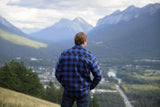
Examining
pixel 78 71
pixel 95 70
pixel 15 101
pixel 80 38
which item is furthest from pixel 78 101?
pixel 15 101

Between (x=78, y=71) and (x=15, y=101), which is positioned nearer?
(x=78, y=71)

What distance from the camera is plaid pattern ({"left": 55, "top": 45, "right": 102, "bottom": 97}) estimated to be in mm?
Result: 4035

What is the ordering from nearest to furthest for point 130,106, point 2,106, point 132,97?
point 2,106
point 130,106
point 132,97

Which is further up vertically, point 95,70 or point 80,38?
point 80,38

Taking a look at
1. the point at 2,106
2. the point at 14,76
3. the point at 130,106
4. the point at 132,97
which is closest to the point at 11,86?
the point at 14,76

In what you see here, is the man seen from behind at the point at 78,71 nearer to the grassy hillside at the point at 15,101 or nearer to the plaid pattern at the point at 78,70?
the plaid pattern at the point at 78,70

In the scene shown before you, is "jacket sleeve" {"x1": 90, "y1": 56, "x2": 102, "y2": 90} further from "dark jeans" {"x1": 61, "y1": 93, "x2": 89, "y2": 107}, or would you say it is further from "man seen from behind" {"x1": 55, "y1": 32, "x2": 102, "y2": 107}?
"dark jeans" {"x1": 61, "y1": 93, "x2": 89, "y2": 107}

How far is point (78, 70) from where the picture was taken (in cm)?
409

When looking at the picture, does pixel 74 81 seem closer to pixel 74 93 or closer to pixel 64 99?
pixel 74 93

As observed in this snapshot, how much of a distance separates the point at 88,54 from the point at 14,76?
70.3 feet

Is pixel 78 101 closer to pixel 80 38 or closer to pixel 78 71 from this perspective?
pixel 78 71

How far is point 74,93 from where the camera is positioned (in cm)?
408

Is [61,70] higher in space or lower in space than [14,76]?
higher

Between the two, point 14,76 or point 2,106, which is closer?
point 2,106
